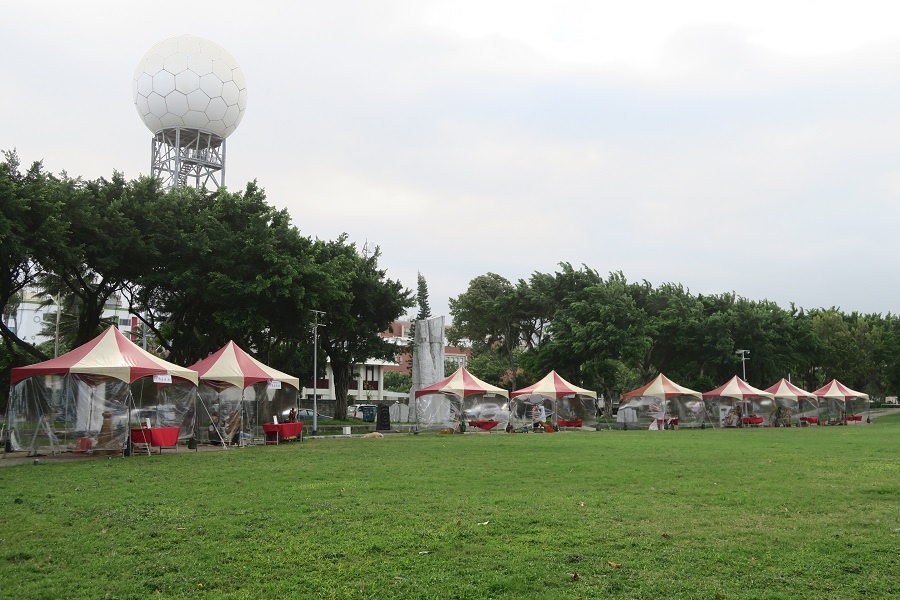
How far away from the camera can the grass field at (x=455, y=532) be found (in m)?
6.24

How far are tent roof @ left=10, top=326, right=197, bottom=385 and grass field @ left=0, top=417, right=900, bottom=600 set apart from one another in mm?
5171

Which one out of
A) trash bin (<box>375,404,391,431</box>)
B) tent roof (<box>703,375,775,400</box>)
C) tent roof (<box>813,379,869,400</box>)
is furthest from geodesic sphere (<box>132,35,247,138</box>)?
tent roof (<box>813,379,869,400</box>)

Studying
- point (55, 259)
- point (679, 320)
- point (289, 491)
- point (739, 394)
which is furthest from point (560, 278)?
point (289, 491)

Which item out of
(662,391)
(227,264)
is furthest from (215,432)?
(662,391)

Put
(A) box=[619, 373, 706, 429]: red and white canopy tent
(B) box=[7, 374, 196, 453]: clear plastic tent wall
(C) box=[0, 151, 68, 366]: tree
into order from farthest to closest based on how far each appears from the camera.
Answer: (A) box=[619, 373, 706, 429]: red and white canopy tent → (C) box=[0, 151, 68, 366]: tree → (B) box=[7, 374, 196, 453]: clear plastic tent wall

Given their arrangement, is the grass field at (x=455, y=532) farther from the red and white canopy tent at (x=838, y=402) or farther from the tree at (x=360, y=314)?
the red and white canopy tent at (x=838, y=402)

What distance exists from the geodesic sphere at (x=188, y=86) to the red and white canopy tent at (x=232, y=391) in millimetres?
20450

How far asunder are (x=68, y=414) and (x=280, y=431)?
25.5ft

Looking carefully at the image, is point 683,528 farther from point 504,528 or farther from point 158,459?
point 158,459

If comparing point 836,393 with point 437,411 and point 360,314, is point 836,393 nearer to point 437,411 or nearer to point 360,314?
point 437,411

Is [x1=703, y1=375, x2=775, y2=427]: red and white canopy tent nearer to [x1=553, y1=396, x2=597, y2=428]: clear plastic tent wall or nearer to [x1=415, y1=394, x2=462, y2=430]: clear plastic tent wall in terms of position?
[x1=553, y1=396, x2=597, y2=428]: clear plastic tent wall

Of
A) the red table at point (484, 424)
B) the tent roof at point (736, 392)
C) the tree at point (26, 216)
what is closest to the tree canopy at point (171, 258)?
the tree at point (26, 216)

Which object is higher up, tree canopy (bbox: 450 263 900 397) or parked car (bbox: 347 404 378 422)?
tree canopy (bbox: 450 263 900 397)

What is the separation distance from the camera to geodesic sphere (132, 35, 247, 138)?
4047 cm
